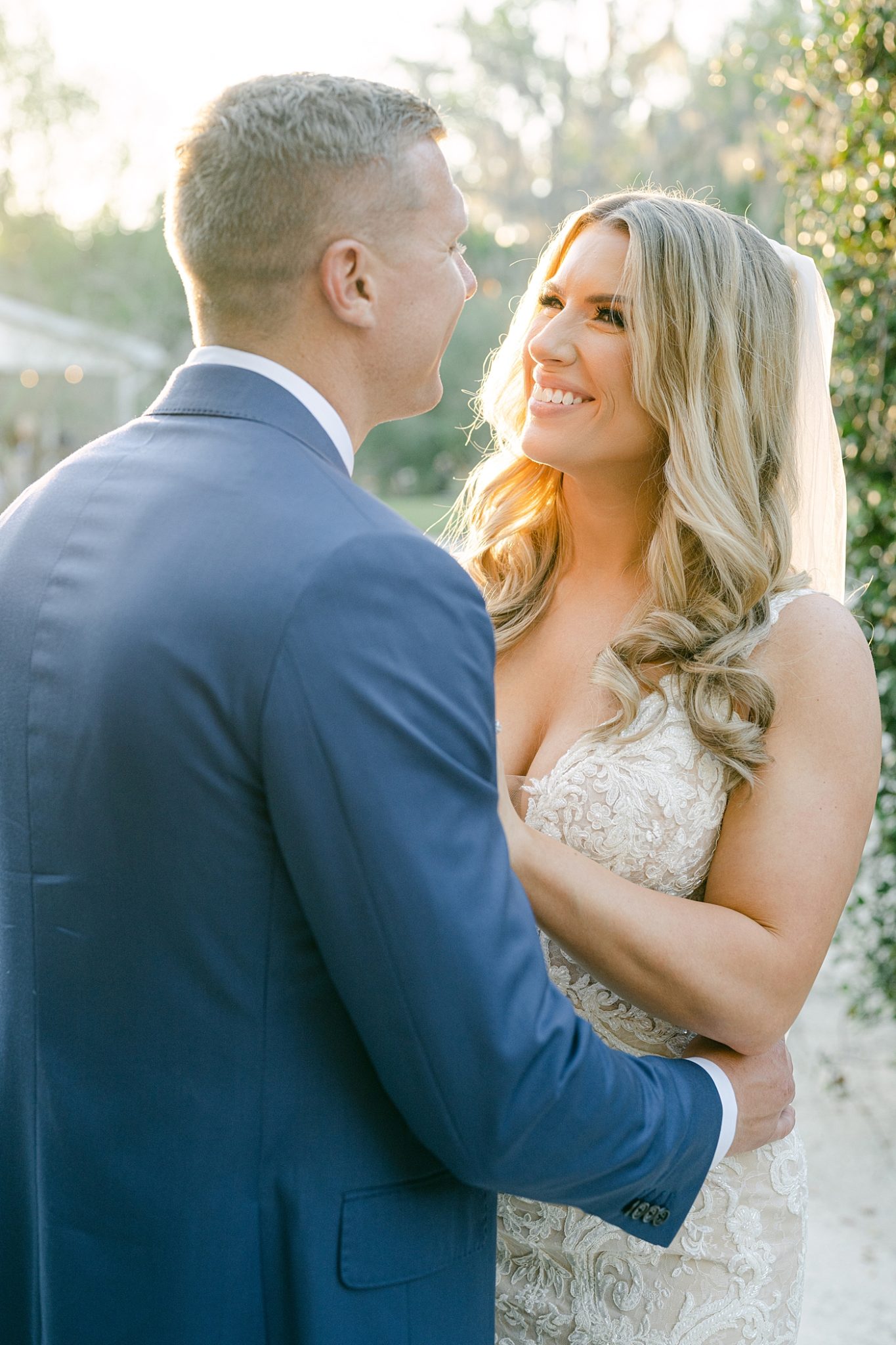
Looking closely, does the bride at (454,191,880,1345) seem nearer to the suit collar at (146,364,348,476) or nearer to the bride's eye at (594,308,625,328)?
the bride's eye at (594,308,625,328)

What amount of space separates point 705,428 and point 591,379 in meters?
0.22

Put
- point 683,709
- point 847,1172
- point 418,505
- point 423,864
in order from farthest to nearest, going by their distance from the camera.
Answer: point 418,505 < point 847,1172 < point 683,709 < point 423,864

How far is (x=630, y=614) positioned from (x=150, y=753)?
1.23 metres

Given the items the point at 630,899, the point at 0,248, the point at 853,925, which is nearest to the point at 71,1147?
the point at 630,899

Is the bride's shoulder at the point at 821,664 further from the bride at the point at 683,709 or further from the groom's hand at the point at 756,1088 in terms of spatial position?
the groom's hand at the point at 756,1088

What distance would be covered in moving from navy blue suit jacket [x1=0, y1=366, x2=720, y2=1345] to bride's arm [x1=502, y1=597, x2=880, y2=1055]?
1.11ft

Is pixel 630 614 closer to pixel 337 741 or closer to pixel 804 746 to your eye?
pixel 804 746

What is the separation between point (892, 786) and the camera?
4258mm

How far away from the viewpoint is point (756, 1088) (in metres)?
1.79

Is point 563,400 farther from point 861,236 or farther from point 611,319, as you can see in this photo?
point 861,236

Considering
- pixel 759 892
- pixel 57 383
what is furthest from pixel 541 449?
pixel 57 383

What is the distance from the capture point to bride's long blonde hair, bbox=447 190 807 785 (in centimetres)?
215

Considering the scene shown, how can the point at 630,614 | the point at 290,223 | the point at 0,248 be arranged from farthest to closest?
the point at 0,248, the point at 630,614, the point at 290,223

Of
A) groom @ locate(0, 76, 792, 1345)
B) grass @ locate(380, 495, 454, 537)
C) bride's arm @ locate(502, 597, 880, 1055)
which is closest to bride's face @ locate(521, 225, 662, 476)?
bride's arm @ locate(502, 597, 880, 1055)
